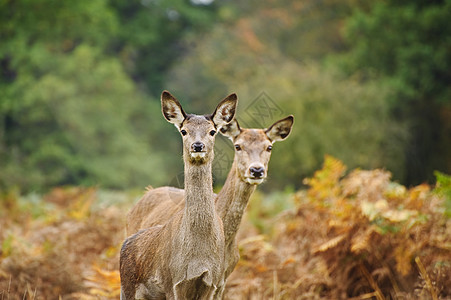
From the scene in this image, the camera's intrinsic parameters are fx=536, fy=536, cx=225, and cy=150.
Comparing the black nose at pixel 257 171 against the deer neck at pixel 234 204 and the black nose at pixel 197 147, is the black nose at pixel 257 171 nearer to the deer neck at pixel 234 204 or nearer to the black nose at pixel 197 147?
the deer neck at pixel 234 204

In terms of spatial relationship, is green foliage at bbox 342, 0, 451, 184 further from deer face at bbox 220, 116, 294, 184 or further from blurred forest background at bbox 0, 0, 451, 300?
deer face at bbox 220, 116, 294, 184

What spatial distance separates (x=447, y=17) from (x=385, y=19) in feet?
11.8

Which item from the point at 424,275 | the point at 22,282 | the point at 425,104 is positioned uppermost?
the point at 425,104

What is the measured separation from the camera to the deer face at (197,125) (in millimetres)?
4727

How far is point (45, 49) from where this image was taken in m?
23.4

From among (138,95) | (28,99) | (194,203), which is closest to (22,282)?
(194,203)

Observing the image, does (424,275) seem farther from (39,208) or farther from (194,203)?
(39,208)

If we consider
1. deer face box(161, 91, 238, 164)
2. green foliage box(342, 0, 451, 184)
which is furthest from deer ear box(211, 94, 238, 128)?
green foliage box(342, 0, 451, 184)

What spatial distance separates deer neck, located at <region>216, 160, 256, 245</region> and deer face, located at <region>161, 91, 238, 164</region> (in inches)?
45.4

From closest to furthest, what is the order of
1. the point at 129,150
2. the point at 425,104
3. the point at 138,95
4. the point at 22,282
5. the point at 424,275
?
1. the point at 424,275
2. the point at 22,282
3. the point at 425,104
4. the point at 129,150
5. the point at 138,95

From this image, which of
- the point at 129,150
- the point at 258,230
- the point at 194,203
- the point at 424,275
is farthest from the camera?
the point at 129,150

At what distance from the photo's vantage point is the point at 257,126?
9.65 meters

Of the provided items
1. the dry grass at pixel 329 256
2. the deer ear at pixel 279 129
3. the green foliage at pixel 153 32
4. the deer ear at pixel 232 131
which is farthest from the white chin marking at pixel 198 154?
the green foliage at pixel 153 32

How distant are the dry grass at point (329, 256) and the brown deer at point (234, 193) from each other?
0.99 meters
